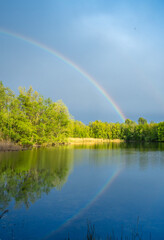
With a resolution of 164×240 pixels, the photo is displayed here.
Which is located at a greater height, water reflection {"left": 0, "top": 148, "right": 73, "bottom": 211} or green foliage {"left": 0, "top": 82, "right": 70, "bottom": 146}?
green foliage {"left": 0, "top": 82, "right": 70, "bottom": 146}

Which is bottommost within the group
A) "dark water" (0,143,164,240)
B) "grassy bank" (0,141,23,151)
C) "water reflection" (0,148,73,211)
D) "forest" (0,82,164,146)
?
"dark water" (0,143,164,240)

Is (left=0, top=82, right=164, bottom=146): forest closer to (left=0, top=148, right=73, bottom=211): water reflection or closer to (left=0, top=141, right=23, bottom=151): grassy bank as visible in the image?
(left=0, top=141, right=23, bottom=151): grassy bank

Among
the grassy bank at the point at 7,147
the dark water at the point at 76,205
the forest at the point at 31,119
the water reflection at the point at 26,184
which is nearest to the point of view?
the dark water at the point at 76,205

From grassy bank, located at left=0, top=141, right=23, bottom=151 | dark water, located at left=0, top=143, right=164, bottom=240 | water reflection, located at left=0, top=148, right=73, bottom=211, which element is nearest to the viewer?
dark water, located at left=0, top=143, right=164, bottom=240

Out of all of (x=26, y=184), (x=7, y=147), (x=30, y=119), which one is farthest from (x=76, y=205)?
(x=30, y=119)

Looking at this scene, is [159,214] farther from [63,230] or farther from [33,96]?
[33,96]

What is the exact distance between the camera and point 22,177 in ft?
37.6

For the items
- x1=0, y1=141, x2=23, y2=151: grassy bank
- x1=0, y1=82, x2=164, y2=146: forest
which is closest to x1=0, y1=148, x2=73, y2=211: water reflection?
x1=0, y1=141, x2=23, y2=151: grassy bank

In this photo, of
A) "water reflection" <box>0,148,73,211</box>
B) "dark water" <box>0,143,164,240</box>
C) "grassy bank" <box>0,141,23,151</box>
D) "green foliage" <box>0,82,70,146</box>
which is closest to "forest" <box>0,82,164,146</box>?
"green foliage" <box>0,82,70,146</box>

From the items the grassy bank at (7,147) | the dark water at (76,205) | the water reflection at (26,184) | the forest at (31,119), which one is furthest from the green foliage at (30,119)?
the dark water at (76,205)

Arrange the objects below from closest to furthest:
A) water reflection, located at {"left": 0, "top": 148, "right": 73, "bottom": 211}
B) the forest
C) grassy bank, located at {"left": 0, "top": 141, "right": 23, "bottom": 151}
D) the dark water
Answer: the dark water → water reflection, located at {"left": 0, "top": 148, "right": 73, "bottom": 211} → grassy bank, located at {"left": 0, "top": 141, "right": 23, "bottom": 151} → the forest

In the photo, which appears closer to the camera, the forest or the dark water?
the dark water

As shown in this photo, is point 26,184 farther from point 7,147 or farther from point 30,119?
point 30,119

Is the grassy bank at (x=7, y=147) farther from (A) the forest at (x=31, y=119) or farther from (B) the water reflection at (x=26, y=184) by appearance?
(B) the water reflection at (x=26, y=184)
